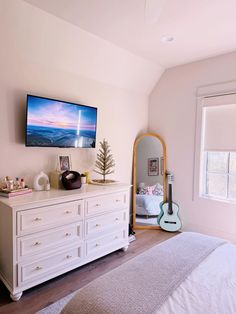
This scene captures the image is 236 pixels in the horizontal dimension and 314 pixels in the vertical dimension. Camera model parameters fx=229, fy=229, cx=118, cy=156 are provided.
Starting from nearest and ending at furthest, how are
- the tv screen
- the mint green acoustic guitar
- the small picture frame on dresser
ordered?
the tv screen → the small picture frame on dresser → the mint green acoustic guitar

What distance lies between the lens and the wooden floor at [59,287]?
1834 millimetres

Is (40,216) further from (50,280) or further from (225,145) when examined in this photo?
(225,145)

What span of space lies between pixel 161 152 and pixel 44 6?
2.47 m

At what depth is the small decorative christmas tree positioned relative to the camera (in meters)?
3.03

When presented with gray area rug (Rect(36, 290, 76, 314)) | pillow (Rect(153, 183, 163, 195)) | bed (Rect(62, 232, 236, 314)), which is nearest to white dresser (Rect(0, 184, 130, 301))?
gray area rug (Rect(36, 290, 76, 314))

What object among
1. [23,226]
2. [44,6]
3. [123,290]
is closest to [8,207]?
[23,226]

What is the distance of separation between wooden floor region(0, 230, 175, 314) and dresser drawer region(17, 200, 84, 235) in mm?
556

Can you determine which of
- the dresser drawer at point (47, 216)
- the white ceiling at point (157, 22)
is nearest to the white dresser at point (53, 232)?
the dresser drawer at point (47, 216)

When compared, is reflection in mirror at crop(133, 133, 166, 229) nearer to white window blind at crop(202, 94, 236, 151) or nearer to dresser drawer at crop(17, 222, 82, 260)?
white window blind at crop(202, 94, 236, 151)

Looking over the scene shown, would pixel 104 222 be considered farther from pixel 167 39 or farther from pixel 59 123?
pixel 167 39

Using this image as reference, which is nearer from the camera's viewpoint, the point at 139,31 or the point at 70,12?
the point at 70,12

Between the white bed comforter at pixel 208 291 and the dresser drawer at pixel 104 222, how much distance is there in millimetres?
1319

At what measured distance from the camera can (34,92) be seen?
→ 2.48 metres

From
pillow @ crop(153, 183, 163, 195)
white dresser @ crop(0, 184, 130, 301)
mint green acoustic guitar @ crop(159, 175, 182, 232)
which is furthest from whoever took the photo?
pillow @ crop(153, 183, 163, 195)
